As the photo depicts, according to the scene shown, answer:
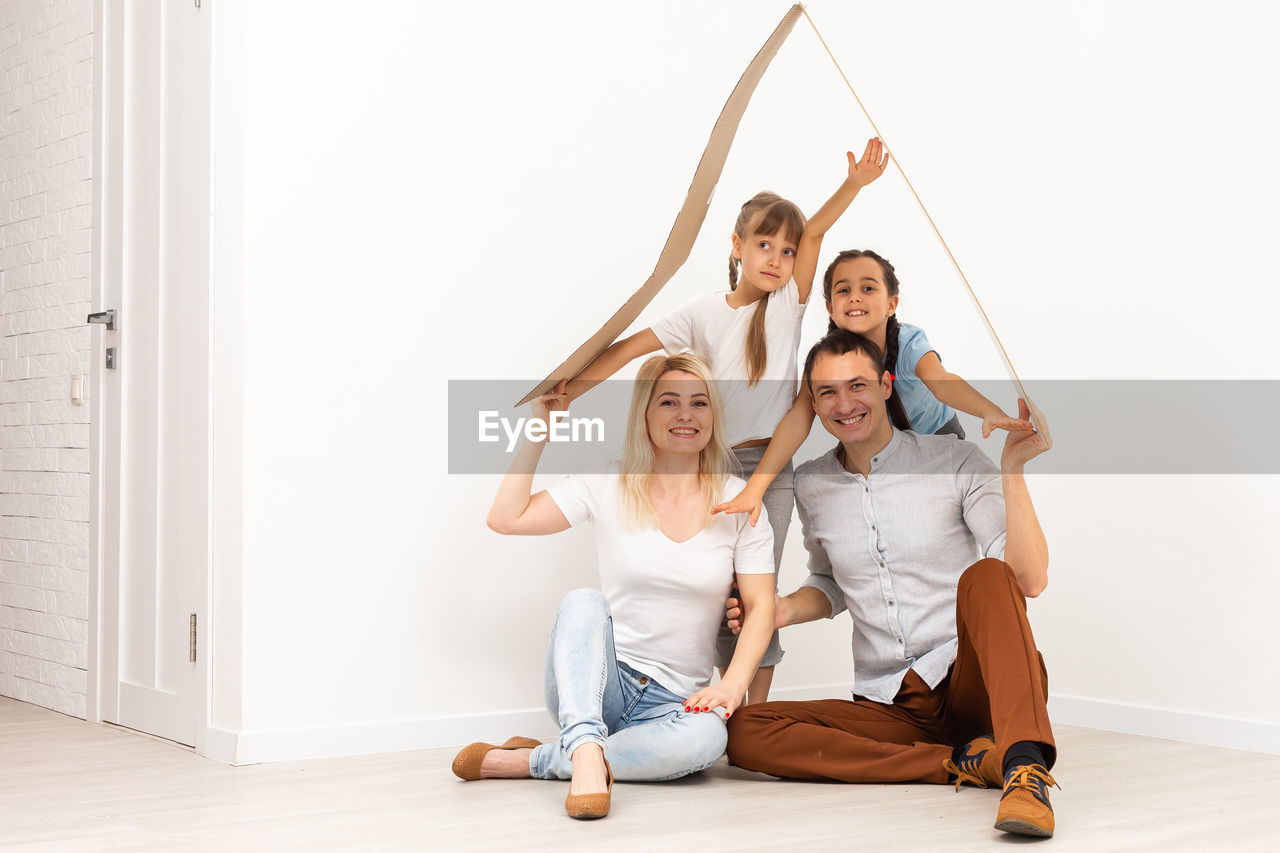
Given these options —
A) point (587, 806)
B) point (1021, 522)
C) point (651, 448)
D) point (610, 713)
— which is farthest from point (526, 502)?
point (1021, 522)

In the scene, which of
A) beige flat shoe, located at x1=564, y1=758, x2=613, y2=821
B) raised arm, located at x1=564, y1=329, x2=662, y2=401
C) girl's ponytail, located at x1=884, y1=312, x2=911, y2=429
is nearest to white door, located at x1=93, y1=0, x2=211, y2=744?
raised arm, located at x1=564, y1=329, x2=662, y2=401

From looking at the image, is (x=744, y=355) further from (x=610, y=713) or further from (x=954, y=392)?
(x=610, y=713)

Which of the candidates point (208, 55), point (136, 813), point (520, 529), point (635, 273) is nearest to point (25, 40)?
point (208, 55)

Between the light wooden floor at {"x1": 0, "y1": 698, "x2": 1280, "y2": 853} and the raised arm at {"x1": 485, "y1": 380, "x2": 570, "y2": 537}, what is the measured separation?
49cm

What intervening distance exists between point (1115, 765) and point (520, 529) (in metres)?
1.28

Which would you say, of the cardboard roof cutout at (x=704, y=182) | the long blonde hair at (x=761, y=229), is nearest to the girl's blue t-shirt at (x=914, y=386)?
the long blonde hair at (x=761, y=229)

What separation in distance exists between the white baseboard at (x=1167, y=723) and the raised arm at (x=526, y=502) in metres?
1.47

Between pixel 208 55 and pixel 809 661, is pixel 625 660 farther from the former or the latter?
pixel 208 55

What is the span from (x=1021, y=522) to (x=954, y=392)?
12.2 inches

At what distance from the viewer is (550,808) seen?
6.71ft

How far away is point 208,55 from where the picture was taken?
2652mm

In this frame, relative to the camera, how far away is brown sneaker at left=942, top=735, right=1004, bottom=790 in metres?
2.11

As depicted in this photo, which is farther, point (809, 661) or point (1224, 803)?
point (809, 661)

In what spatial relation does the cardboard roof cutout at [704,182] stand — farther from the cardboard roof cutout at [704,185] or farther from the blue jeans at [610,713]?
the blue jeans at [610,713]
